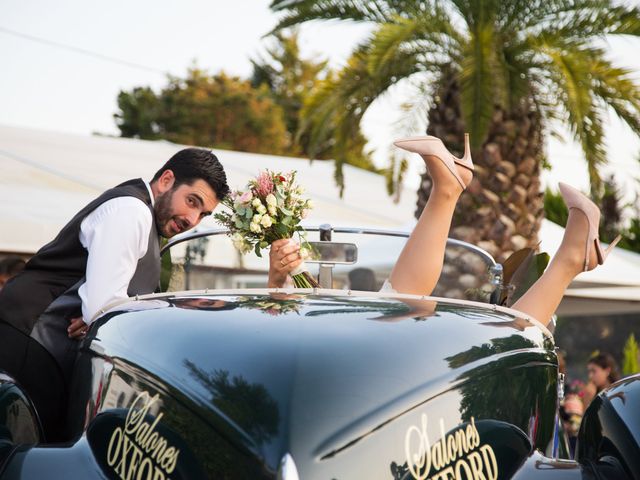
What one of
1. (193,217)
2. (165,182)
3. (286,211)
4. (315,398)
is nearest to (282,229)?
(286,211)

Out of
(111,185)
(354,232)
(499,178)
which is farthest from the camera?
(111,185)

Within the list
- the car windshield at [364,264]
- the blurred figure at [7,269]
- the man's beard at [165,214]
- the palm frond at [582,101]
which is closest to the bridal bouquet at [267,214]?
the man's beard at [165,214]

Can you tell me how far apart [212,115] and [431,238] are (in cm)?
3221

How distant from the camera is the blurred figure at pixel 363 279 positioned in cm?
443

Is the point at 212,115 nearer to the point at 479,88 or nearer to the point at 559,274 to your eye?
the point at 479,88

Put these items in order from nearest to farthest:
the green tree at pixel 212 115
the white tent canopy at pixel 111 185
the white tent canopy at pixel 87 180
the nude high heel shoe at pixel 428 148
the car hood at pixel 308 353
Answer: the car hood at pixel 308 353 < the nude high heel shoe at pixel 428 148 < the white tent canopy at pixel 87 180 < the white tent canopy at pixel 111 185 < the green tree at pixel 212 115

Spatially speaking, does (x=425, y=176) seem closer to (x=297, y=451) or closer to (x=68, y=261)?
(x=68, y=261)

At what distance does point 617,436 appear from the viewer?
8.59 feet

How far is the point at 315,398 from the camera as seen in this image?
2.17 metres

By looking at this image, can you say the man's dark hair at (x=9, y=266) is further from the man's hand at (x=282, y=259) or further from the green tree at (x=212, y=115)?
the green tree at (x=212, y=115)

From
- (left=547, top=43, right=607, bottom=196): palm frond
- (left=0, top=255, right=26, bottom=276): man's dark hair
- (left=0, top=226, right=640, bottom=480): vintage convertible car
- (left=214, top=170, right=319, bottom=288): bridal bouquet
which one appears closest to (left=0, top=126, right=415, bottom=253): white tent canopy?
(left=0, top=255, right=26, bottom=276): man's dark hair

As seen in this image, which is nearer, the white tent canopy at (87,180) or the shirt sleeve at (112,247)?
the shirt sleeve at (112,247)

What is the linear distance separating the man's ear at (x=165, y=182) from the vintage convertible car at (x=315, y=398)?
701mm

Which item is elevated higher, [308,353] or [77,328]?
[308,353]
